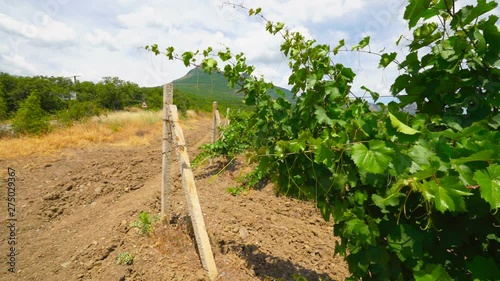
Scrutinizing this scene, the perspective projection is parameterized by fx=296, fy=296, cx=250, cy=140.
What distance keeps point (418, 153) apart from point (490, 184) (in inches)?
10.4

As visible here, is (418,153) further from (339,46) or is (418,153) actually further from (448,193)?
(339,46)

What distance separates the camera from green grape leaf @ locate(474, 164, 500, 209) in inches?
36.3

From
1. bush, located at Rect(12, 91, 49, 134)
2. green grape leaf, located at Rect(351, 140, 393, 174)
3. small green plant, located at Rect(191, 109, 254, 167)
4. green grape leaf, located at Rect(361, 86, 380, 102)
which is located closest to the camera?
green grape leaf, located at Rect(351, 140, 393, 174)

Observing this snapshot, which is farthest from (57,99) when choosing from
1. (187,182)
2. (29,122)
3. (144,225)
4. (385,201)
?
(385,201)

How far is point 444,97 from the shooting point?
1504 millimetres

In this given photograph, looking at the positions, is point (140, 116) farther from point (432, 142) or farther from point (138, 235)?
point (432, 142)

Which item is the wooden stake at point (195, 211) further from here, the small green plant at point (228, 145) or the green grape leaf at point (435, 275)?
the small green plant at point (228, 145)

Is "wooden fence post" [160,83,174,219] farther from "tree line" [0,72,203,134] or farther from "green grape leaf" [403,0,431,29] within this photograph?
"tree line" [0,72,203,134]

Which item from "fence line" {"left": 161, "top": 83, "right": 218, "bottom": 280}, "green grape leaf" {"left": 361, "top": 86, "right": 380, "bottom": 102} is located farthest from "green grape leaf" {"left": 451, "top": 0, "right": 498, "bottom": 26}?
"fence line" {"left": 161, "top": 83, "right": 218, "bottom": 280}

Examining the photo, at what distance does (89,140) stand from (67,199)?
21.0 ft

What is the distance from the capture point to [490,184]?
3.08 feet

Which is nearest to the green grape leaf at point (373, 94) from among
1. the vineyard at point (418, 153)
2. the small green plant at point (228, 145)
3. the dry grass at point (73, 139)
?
the vineyard at point (418, 153)

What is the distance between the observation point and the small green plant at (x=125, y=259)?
11.7 ft

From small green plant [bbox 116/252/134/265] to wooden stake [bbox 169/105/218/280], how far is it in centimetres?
90
